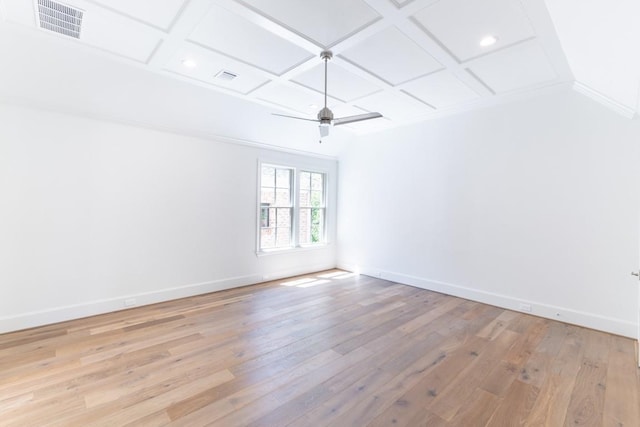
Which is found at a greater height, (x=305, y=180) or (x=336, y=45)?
(x=336, y=45)

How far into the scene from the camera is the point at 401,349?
114 inches

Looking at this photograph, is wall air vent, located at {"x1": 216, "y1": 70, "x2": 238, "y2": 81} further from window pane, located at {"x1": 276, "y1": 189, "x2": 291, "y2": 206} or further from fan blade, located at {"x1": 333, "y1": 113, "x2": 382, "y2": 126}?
window pane, located at {"x1": 276, "y1": 189, "x2": 291, "y2": 206}

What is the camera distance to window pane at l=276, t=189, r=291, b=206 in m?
5.67

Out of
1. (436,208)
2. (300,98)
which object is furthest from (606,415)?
(300,98)

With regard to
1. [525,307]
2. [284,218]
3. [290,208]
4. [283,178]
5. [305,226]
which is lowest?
[525,307]

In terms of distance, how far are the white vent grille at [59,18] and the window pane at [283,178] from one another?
11.4ft

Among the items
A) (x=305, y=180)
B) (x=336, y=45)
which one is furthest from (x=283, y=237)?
(x=336, y=45)

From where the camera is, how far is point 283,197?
18.9 feet

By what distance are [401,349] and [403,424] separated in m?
1.04

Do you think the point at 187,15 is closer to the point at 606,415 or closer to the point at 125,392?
the point at 125,392

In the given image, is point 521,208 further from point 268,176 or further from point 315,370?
point 268,176

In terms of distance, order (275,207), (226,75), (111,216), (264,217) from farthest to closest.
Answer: (275,207) < (264,217) < (111,216) < (226,75)

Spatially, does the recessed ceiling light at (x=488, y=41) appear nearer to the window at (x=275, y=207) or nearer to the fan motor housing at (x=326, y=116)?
the fan motor housing at (x=326, y=116)

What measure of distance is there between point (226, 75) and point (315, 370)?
11.0ft
